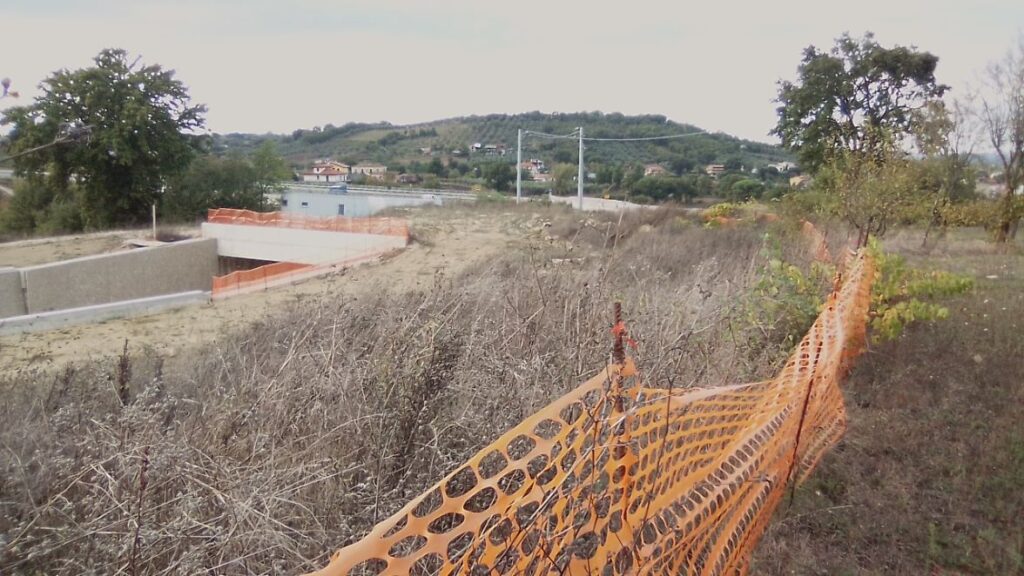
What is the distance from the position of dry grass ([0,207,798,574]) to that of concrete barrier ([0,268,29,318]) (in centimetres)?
1523

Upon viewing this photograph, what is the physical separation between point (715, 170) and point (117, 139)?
24.5m

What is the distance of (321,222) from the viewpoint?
2436 cm

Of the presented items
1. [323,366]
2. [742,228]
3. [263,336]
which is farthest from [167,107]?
[323,366]

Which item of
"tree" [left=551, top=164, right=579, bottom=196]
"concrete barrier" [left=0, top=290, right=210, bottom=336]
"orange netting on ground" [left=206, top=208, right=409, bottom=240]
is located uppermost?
"tree" [left=551, top=164, right=579, bottom=196]

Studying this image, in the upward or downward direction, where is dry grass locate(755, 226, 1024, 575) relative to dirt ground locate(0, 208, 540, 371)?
upward

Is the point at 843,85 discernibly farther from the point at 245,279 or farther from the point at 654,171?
the point at 245,279

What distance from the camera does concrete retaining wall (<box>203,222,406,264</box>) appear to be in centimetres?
2338

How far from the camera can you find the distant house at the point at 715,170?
2839 centimetres

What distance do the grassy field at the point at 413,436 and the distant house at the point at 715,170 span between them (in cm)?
2296

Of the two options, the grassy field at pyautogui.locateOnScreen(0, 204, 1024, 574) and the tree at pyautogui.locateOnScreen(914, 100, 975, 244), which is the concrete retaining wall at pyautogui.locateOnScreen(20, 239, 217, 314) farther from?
the tree at pyautogui.locateOnScreen(914, 100, 975, 244)

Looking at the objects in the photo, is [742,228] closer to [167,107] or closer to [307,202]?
[167,107]

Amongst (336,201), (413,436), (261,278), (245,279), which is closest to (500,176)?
(336,201)

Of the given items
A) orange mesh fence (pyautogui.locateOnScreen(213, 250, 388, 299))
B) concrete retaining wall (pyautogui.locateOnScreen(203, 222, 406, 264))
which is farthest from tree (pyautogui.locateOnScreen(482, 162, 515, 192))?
orange mesh fence (pyautogui.locateOnScreen(213, 250, 388, 299))

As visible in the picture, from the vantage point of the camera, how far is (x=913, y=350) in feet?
20.0
